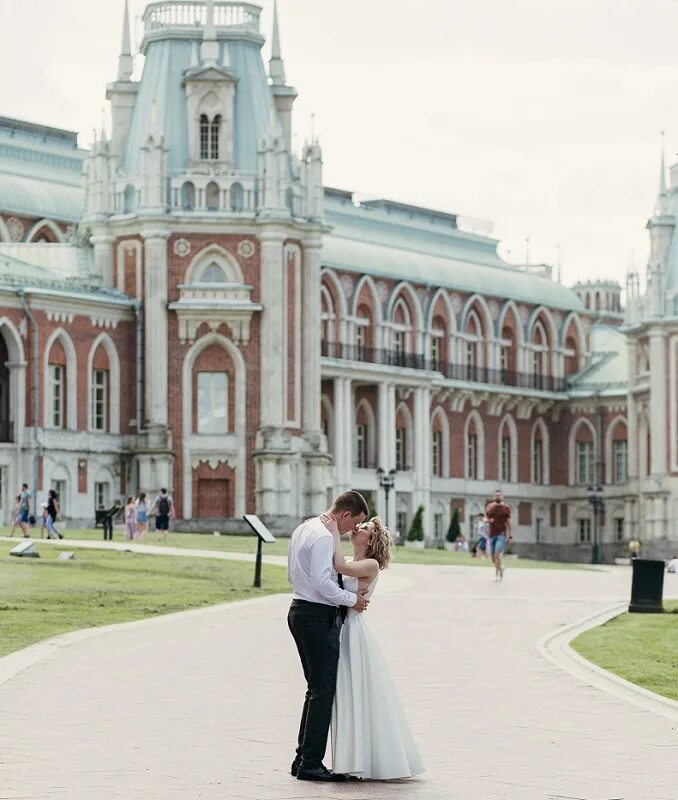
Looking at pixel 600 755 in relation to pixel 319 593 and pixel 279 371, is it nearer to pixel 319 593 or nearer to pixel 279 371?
pixel 319 593

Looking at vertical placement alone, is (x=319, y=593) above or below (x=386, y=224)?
below

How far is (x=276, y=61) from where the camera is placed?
80688mm

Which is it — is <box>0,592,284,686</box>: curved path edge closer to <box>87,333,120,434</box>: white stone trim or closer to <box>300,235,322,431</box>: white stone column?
<box>87,333,120,434</box>: white stone trim

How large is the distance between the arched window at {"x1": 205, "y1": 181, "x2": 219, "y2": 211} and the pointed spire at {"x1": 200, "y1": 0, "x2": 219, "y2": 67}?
15.1 feet

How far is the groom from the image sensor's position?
15859 millimetres

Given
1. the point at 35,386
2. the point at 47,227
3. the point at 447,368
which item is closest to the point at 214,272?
the point at 35,386

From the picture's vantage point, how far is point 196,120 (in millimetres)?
78000

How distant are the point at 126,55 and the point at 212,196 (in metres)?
7.16

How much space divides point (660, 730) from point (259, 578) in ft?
70.8

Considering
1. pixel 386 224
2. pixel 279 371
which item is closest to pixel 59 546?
pixel 279 371

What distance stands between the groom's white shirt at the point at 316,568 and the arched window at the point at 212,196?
Result: 204ft

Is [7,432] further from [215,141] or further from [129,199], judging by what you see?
[215,141]

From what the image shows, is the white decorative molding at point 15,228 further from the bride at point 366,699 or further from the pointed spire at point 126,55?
the bride at point 366,699

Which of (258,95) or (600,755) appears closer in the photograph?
(600,755)
